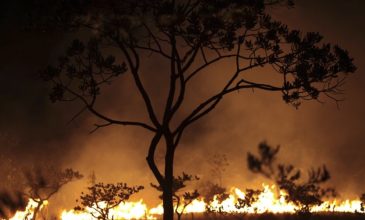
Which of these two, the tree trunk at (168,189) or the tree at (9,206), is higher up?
the tree at (9,206)

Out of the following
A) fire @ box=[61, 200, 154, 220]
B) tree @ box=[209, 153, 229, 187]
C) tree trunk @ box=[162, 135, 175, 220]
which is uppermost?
tree @ box=[209, 153, 229, 187]

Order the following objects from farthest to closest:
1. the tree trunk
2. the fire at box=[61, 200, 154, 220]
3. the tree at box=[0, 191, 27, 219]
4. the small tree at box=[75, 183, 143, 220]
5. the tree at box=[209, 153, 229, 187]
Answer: the tree at box=[209, 153, 229, 187] < the fire at box=[61, 200, 154, 220] < the tree at box=[0, 191, 27, 219] < the small tree at box=[75, 183, 143, 220] < the tree trunk

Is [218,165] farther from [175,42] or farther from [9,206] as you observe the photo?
[175,42]

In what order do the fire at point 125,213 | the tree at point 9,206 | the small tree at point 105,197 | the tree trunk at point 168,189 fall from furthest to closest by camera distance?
the fire at point 125,213 → the tree at point 9,206 → the small tree at point 105,197 → the tree trunk at point 168,189

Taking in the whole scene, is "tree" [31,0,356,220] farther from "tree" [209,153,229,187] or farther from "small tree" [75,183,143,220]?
"tree" [209,153,229,187]

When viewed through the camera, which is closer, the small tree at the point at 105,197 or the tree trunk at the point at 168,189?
the tree trunk at the point at 168,189

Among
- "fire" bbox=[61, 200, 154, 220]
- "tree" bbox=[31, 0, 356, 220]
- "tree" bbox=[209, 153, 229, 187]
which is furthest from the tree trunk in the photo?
"tree" bbox=[209, 153, 229, 187]

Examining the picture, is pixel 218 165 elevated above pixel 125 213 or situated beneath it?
elevated above

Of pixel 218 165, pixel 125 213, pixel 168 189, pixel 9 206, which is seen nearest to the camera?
pixel 168 189

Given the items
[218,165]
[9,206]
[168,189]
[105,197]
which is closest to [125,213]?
[9,206]

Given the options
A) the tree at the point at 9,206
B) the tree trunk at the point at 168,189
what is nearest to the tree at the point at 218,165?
the tree at the point at 9,206

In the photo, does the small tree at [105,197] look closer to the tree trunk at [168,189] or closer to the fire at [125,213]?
the tree trunk at [168,189]

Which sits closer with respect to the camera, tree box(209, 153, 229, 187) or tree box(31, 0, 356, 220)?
tree box(31, 0, 356, 220)

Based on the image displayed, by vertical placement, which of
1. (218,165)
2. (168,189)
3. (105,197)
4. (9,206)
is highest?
(218,165)
